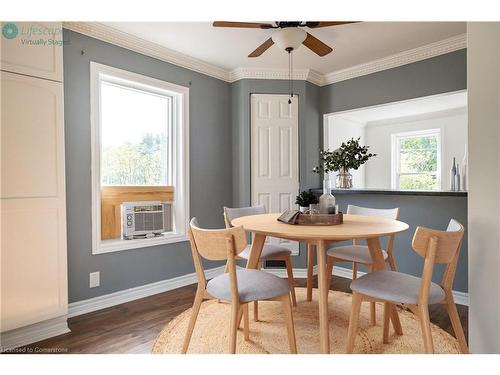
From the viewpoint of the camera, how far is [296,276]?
3498 millimetres

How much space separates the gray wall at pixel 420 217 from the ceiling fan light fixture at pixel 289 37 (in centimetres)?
188

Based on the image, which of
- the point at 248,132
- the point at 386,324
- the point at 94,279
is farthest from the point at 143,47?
the point at 386,324

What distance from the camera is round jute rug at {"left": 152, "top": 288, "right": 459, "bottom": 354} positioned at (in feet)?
6.27

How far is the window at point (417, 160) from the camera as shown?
494cm

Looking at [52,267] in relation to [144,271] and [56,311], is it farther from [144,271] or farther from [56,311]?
[144,271]

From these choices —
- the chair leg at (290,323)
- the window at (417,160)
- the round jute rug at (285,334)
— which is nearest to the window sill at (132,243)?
the round jute rug at (285,334)

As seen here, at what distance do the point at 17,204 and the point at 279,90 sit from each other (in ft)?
9.01

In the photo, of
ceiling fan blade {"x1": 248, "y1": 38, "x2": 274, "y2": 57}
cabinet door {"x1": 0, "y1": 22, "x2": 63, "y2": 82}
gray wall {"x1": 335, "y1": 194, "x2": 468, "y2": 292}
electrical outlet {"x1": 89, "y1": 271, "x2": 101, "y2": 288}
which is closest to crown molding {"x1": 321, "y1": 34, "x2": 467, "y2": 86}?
gray wall {"x1": 335, "y1": 194, "x2": 468, "y2": 292}

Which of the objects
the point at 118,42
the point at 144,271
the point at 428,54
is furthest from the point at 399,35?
the point at 144,271

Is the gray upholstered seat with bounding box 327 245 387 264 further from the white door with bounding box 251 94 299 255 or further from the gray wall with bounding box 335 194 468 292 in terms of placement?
the white door with bounding box 251 94 299 255

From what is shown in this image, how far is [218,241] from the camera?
5.07ft

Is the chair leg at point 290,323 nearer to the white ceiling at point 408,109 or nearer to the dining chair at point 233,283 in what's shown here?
the dining chair at point 233,283

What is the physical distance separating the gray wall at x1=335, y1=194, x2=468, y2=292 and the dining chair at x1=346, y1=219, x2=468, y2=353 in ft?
4.18

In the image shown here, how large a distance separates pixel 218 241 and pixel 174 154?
74.0 inches
